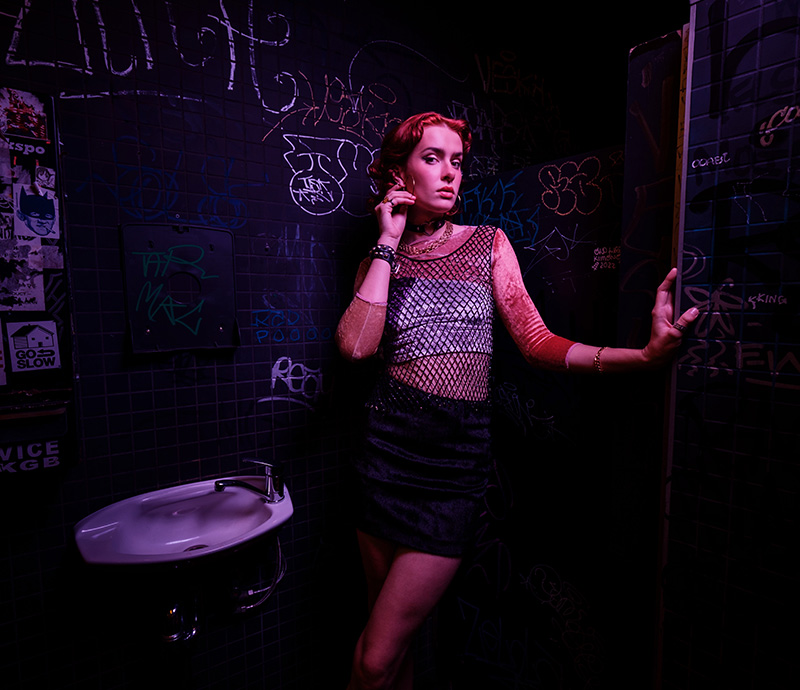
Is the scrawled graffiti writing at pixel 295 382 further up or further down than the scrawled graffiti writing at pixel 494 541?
further up

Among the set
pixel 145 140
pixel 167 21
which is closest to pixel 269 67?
pixel 167 21

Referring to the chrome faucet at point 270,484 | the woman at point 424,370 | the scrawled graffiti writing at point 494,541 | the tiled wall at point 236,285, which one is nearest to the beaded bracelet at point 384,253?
the woman at point 424,370

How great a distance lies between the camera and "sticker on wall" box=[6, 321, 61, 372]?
3.73ft

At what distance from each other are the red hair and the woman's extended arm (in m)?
0.34

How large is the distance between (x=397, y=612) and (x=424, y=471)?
1.17 feet

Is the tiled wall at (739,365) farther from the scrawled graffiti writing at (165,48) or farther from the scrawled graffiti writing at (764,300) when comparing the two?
the scrawled graffiti writing at (165,48)

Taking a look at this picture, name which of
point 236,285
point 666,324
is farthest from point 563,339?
point 236,285

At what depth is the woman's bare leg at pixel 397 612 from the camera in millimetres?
1129

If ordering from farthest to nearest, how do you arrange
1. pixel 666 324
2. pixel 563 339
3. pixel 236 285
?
pixel 236 285 → pixel 563 339 → pixel 666 324

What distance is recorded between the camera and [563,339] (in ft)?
3.87

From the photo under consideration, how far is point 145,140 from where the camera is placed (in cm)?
135

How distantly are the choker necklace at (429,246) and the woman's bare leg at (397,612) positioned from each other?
2.76ft

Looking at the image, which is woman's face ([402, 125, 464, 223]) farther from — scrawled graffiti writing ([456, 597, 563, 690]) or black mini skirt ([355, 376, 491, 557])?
scrawled graffiti writing ([456, 597, 563, 690])

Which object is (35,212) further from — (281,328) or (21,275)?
(281,328)
